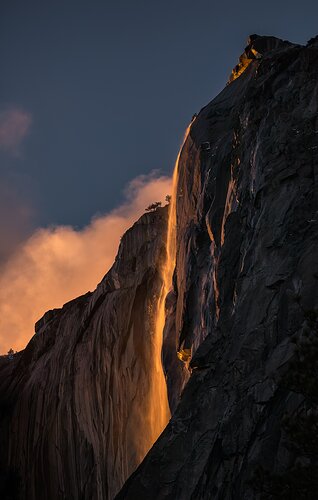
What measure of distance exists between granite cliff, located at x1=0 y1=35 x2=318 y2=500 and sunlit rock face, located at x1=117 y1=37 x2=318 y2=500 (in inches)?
1.9

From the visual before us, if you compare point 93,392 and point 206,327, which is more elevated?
point 93,392

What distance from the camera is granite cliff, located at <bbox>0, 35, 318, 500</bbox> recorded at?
15562mm

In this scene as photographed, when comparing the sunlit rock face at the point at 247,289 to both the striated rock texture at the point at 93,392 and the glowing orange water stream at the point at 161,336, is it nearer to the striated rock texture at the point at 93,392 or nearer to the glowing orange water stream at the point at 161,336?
the glowing orange water stream at the point at 161,336

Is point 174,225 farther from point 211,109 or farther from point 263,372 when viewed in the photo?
point 263,372

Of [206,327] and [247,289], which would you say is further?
[206,327]

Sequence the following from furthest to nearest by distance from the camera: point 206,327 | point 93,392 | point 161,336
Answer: point 93,392 < point 161,336 < point 206,327

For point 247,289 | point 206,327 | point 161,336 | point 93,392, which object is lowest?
point 247,289

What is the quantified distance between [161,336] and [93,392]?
9497 millimetres

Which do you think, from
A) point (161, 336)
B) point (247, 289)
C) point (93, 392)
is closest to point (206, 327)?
point (247, 289)

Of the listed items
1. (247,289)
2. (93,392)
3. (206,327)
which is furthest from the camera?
(93,392)

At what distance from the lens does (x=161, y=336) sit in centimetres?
3250

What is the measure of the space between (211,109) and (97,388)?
19.5 metres

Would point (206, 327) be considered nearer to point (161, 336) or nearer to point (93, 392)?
point (161, 336)

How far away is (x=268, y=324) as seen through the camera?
16.2m
